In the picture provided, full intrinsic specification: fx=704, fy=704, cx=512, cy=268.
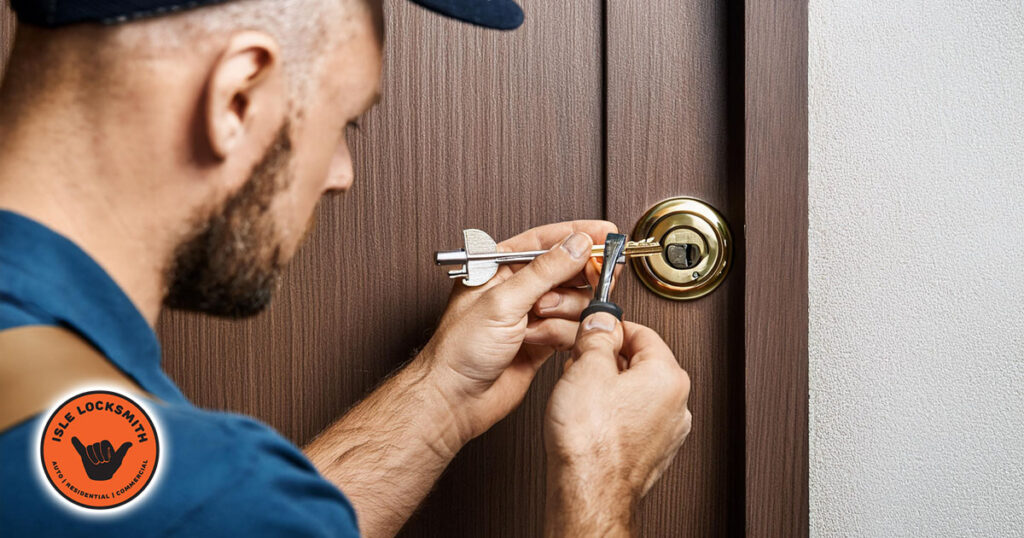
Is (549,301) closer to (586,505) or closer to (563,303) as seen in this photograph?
(563,303)

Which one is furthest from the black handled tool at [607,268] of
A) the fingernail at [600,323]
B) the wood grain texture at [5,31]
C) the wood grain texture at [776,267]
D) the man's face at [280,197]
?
the wood grain texture at [5,31]

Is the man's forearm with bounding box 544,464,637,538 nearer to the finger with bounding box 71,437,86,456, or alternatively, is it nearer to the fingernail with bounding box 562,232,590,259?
the fingernail with bounding box 562,232,590,259

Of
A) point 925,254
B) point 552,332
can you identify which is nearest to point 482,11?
point 552,332

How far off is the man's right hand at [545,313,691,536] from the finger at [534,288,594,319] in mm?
66

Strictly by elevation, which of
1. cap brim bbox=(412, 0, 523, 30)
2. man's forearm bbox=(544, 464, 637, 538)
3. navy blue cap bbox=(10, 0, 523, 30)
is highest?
cap brim bbox=(412, 0, 523, 30)

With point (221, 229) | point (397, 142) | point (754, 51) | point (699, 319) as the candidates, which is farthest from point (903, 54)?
point (221, 229)

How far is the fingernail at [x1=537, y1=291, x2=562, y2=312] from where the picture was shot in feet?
2.07

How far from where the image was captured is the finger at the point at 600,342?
21.3 inches

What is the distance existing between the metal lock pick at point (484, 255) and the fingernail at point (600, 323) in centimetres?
6

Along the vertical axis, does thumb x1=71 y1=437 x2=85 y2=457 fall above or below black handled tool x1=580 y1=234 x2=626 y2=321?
below

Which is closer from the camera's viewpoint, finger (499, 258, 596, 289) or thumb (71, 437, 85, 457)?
thumb (71, 437, 85, 457)

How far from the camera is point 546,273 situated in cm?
60

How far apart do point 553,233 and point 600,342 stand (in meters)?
0.13

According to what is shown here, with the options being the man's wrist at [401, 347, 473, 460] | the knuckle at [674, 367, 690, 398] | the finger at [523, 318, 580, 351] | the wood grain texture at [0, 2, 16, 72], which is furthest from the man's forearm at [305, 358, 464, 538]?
the wood grain texture at [0, 2, 16, 72]
